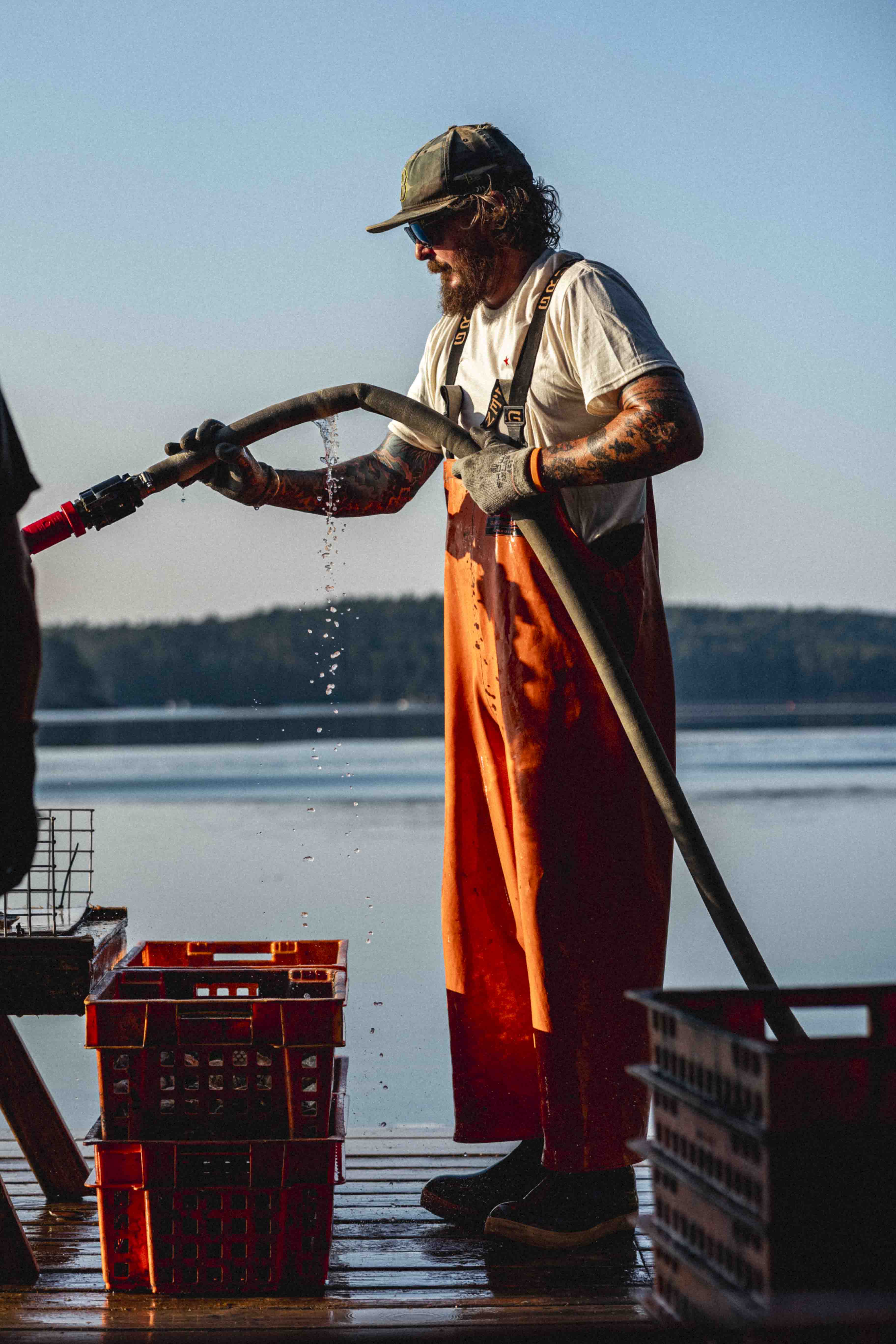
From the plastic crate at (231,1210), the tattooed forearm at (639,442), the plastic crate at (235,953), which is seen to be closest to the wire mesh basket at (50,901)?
the plastic crate at (235,953)

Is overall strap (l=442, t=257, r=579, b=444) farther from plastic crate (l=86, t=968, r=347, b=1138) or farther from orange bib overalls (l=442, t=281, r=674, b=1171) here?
plastic crate (l=86, t=968, r=347, b=1138)

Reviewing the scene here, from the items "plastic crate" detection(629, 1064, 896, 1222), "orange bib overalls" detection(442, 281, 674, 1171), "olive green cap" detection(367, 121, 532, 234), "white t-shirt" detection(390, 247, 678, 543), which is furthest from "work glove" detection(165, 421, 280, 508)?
"plastic crate" detection(629, 1064, 896, 1222)

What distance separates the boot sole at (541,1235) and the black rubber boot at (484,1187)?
0.13 metres

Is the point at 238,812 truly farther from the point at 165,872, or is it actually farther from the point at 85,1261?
the point at 85,1261

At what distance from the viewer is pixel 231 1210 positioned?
2.18 metres

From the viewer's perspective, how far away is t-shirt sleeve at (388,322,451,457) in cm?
275

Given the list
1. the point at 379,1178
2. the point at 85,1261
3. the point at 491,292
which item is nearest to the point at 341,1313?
the point at 85,1261

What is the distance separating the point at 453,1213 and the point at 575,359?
1.60 meters

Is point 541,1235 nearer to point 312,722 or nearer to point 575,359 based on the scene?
point 575,359

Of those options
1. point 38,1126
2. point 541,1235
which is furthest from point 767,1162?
point 38,1126

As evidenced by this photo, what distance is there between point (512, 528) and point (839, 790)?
38.3 feet

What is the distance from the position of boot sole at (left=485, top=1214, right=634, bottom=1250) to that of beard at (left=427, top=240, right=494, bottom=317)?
1.71m

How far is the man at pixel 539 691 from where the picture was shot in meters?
2.33

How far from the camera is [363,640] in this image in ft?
139
